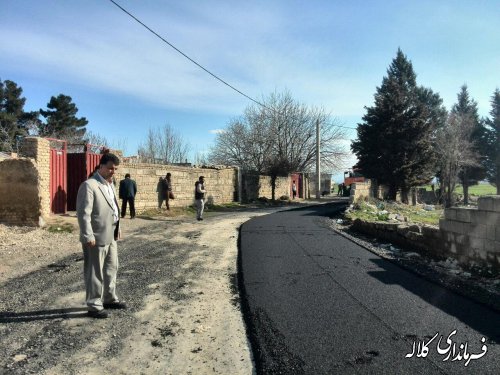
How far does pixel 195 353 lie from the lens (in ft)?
12.6

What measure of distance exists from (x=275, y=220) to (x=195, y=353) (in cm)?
994

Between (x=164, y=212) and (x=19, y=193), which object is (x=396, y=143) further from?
(x=19, y=193)

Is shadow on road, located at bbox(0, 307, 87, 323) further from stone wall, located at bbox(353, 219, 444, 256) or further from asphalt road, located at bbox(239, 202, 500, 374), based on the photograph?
stone wall, located at bbox(353, 219, 444, 256)

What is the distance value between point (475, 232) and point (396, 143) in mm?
19476

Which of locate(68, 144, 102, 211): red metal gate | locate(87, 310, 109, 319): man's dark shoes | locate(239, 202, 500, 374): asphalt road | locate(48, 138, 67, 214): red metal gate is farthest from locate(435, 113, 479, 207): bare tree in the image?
locate(87, 310, 109, 319): man's dark shoes

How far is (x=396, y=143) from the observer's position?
25547mm

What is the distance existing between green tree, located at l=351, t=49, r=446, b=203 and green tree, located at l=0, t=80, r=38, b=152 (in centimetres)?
2769

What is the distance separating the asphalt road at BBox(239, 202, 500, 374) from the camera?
347 centimetres

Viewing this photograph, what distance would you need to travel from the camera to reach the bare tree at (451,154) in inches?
1310

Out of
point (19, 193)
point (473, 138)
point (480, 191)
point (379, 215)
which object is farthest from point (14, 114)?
point (480, 191)

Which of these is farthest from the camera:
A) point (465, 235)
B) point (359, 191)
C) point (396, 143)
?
point (396, 143)

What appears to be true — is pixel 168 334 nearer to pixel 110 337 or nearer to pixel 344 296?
pixel 110 337

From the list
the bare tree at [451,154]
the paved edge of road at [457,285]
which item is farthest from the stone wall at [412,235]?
the bare tree at [451,154]

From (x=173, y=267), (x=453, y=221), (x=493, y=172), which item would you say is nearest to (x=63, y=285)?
(x=173, y=267)
